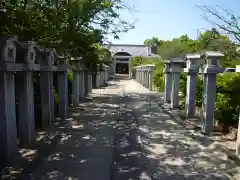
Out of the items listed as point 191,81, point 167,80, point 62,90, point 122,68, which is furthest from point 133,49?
point 191,81

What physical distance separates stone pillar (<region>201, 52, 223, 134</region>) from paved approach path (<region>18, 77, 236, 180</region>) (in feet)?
1.59

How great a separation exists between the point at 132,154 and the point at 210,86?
3.12m

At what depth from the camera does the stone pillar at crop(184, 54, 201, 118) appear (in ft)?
29.7

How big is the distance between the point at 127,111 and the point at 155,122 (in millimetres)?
2484

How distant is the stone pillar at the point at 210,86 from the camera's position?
746cm

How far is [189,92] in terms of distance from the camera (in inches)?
371

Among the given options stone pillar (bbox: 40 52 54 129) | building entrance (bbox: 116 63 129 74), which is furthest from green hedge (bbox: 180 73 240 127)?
building entrance (bbox: 116 63 129 74)

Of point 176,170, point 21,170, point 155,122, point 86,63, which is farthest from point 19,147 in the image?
point 86,63

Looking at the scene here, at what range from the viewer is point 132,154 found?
19.4 ft

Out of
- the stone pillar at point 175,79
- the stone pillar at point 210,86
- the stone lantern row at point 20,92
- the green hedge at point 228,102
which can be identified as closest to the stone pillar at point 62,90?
the stone lantern row at point 20,92

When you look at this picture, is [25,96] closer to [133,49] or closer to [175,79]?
[175,79]

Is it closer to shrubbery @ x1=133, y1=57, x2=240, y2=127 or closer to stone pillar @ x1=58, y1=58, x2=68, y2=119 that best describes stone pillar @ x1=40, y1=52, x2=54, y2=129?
stone pillar @ x1=58, y1=58, x2=68, y2=119

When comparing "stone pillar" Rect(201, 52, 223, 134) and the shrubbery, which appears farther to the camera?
the shrubbery

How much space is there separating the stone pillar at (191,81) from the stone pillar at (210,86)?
1.24m
